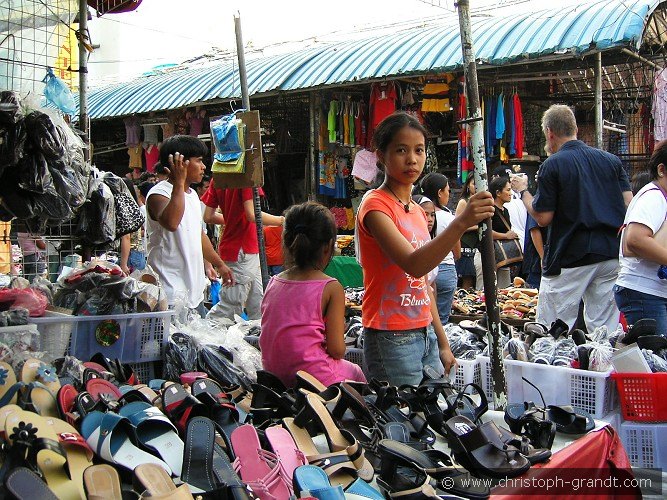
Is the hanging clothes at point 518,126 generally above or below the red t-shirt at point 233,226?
above

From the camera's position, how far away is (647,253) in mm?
3844

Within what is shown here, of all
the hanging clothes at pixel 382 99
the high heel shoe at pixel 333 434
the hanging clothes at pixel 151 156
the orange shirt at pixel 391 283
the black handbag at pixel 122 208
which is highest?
the hanging clothes at pixel 382 99

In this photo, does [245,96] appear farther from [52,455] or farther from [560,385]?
[52,455]

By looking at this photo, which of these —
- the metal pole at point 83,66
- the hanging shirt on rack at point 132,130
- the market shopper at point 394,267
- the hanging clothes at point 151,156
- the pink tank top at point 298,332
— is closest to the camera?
the market shopper at point 394,267

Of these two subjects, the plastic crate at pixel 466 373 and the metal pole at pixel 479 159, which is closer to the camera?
the metal pole at pixel 479 159

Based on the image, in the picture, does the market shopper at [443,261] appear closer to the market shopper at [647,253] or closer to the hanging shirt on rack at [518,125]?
the market shopper at [647,253]

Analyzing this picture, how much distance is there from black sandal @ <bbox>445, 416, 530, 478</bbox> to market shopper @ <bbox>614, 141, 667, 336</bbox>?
1948 mm

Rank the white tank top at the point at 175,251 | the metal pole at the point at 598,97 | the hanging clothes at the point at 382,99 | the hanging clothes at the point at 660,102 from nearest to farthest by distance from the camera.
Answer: the white tank top at the point at 175,251 < the metal pole at the point at 598,97 < the hanging clothes at the point at 660,102 < the hanging clothes at the point at 382,99

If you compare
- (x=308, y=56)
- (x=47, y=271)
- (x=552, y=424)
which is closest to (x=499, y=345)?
(x=552, y=424)

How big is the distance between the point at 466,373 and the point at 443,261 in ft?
6.21

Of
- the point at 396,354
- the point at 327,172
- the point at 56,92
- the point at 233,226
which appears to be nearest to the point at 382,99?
the point at 327,172

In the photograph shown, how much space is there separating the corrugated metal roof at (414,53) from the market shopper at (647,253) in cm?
365

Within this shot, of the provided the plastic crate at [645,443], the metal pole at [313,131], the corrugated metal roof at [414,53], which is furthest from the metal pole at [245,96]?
the metal pole at [313,131]

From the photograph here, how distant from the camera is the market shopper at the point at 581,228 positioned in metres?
4.86
